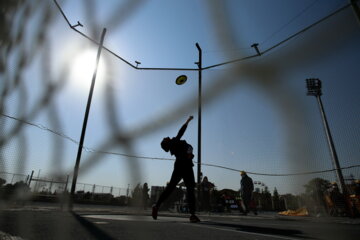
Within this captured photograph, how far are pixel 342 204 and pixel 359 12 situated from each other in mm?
6720

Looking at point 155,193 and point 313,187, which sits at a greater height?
point 155,193

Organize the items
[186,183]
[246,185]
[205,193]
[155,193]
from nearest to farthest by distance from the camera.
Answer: [186,183] → [246,185] → [205,193] → [155,193]

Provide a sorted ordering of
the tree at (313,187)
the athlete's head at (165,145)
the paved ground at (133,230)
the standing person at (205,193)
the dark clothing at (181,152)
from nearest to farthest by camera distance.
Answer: the tree at (313,187)
the paved ground at (133,230)
the athlete's head at (165,145)
the dark clothing at (181,152)
the standing person at (205,193)

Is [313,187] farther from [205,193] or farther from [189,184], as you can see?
[205,193]

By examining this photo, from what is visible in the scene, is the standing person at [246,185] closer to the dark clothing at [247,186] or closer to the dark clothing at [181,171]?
the dark clothing at [247,186]

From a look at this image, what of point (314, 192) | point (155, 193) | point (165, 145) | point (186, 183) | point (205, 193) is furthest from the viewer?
point (155, 193)

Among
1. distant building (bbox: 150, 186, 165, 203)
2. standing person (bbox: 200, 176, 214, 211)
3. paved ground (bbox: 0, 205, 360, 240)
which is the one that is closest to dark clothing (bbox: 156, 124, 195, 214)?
paved ground (bbox: 0, 205, 360, 240)

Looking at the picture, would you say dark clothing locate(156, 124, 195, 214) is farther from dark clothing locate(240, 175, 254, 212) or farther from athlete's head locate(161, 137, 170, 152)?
dark clothing locate(240, 175, 254, 212)

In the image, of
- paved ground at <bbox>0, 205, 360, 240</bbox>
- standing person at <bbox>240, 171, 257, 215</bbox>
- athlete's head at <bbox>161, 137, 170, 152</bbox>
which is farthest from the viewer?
standing person at <bbox>240, 171, 257, 215</bbox>

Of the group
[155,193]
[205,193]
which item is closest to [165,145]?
[205,193]

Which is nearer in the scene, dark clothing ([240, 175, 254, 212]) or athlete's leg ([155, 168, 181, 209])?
athlete's leg ([155, 168, 181, 209])

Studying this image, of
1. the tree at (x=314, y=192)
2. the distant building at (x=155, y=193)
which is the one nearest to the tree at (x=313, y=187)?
the tree at (x=314, y=192)

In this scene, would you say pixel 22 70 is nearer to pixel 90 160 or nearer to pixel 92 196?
pixel 90 160

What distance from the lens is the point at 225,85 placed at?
1.16 meters
